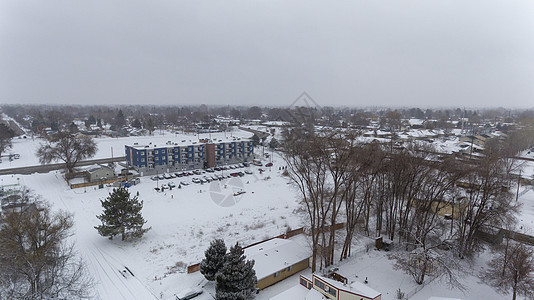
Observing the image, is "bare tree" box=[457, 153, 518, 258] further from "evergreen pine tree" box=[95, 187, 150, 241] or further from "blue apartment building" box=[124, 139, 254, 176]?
"blue apartment building" box=[124, 139, 254, 176]

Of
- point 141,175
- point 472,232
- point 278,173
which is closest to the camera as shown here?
point 472,232

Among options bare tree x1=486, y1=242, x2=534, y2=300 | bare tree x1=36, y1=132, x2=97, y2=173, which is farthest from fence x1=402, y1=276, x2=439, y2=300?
bare tree x1=36, y1=132, x2=97, y2=173

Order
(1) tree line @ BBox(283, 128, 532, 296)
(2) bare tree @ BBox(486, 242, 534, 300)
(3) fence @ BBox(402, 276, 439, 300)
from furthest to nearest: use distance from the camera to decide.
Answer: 1. (1) tree line @ BBox(283, 128, 532, 296)
2. (3) fence @ BBox(402, 276, 439, 300)
3. (2) bare tree @ BBox(486, 242, 534, 300)

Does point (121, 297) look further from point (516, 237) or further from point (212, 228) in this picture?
point (516, 237)

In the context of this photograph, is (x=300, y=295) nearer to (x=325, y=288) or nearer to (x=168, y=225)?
(x=325, y=288)

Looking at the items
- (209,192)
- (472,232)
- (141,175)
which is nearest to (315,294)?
(472,232)

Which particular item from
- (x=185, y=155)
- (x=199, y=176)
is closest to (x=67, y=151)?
(x=185, y=155)
